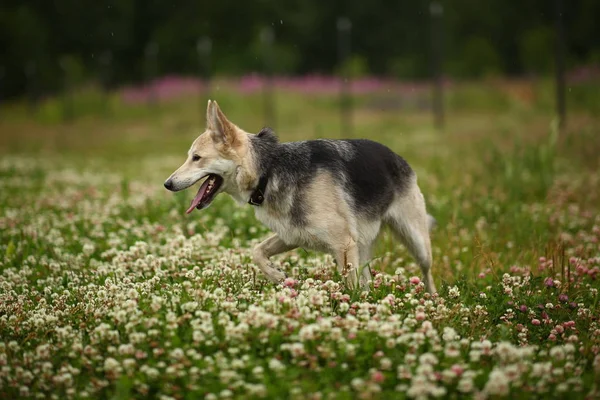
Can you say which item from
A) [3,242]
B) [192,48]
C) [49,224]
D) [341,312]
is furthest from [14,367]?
[192,48]

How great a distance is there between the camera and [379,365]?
4.29 m

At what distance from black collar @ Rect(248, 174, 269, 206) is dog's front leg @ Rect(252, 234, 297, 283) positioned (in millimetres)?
390

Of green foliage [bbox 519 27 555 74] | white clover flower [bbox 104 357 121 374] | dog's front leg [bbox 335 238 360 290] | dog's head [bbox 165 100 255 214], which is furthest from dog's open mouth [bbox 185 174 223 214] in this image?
green foliage [bbox 519 27 555 74]

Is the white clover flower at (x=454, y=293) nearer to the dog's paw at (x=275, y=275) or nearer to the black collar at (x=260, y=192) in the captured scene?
the dog's paw at (x=275, y=275)

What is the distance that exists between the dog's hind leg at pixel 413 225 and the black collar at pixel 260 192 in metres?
1.47

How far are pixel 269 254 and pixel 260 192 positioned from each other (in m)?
0.64

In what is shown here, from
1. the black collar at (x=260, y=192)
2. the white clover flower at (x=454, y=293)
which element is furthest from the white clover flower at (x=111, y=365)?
the white clover flower at (x=454, y=293)

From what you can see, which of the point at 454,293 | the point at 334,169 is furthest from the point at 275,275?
the point at 454,293

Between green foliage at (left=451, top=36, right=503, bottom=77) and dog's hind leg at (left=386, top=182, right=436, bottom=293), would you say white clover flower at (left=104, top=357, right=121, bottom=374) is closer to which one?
dog's hind leg at (left=386, top=182, right=436, bottom=293)

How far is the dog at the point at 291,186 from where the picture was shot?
588 cm

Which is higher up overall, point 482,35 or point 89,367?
point 482,35

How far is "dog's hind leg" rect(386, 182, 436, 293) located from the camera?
6789 mm

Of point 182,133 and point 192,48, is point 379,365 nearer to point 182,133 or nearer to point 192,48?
point 182,133

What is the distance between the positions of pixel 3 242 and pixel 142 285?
13.7 feet
